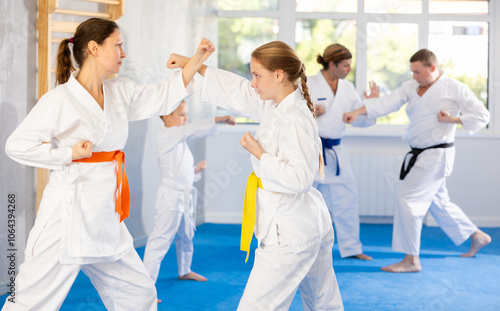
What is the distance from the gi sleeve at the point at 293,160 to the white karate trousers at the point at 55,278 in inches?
24.8

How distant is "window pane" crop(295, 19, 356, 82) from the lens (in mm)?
6363

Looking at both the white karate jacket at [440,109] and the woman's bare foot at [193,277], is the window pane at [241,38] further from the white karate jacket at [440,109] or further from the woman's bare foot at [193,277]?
the woman's bare foot at [193,277]

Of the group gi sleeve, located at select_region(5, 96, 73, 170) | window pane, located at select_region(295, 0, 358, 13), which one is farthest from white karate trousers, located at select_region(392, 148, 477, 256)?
gi sleeve, located at select_region(5, 96, 73, 170)

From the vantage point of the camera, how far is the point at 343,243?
4797 mm

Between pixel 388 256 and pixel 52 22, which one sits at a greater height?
pixel 52 22

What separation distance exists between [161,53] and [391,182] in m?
2.54

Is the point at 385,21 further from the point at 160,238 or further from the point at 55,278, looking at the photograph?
the point at 55,278

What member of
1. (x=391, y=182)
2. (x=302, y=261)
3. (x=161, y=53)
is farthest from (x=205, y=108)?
(x=302, y=261)

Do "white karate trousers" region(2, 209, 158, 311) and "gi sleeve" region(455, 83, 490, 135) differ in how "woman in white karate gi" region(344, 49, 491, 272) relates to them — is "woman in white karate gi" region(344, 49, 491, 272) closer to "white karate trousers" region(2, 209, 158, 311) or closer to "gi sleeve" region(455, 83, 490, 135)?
"gi sleeve" region(455, 83, 490, 135)

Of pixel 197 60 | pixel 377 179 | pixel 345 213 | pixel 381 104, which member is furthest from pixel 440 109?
pixel 197 60

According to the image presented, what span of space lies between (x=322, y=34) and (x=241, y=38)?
828 millimetres

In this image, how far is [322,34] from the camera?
6395 millimetres

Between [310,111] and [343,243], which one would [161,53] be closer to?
[343,243]

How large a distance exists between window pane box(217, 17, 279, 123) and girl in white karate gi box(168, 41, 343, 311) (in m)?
4.14
